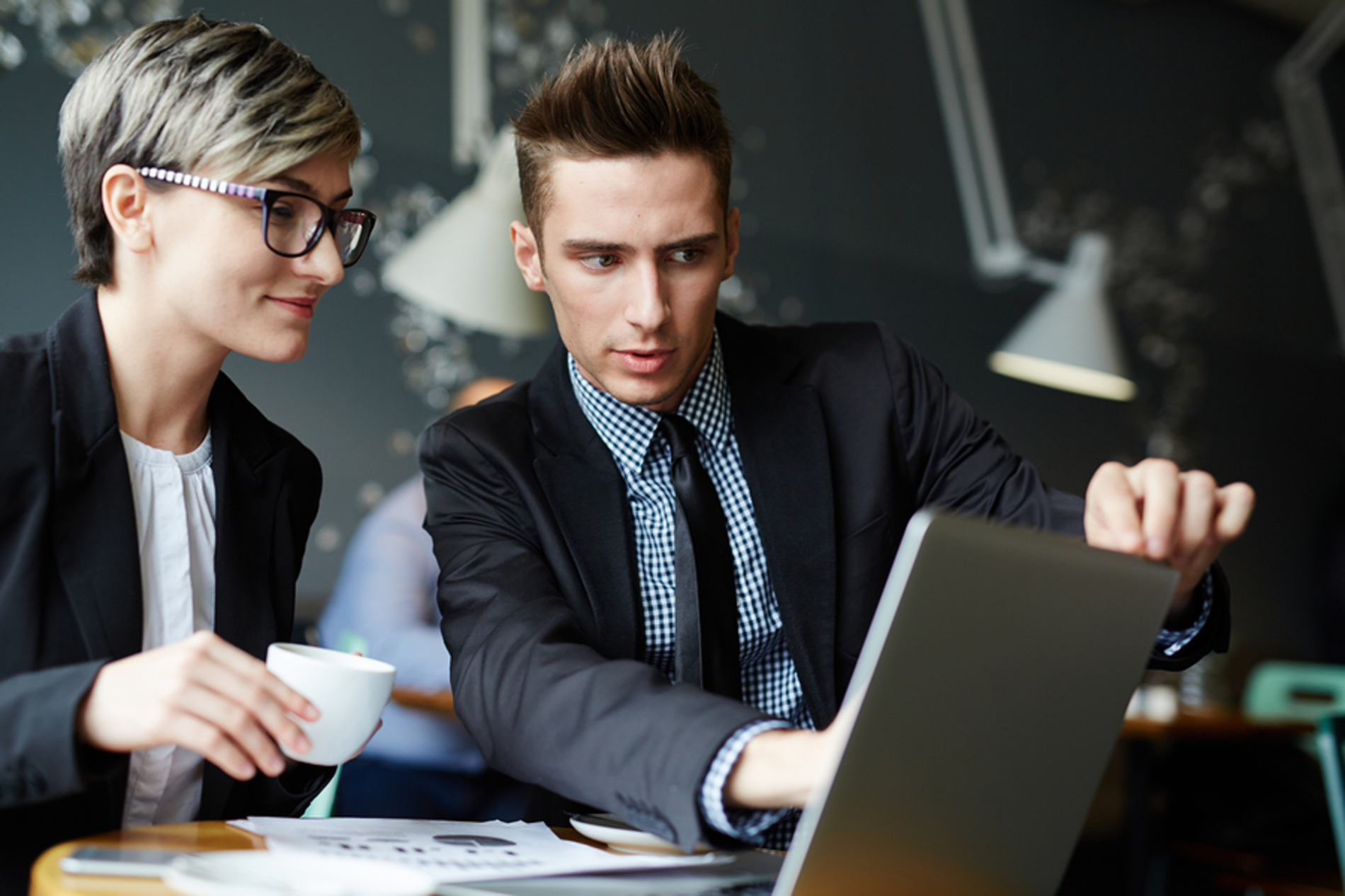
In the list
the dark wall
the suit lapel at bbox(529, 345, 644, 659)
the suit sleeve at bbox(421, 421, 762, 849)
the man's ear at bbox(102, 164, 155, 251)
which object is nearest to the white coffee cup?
the suit sleeve at bbox(421, 421, 762, 849)

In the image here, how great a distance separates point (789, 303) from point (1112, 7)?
2.31m

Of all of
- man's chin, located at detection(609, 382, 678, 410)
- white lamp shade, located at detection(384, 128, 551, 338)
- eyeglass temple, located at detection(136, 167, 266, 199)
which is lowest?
man's chin, located at detection(609, 382, 678, 410)

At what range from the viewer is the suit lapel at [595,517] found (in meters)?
1.21

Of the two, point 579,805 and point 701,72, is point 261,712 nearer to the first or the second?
point 579,805

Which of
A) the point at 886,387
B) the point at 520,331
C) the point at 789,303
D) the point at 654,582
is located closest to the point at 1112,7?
the point at 789,303

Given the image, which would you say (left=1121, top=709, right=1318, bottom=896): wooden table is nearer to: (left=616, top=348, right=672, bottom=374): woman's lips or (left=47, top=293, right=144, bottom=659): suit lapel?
(left=616, top=348, right=672, bottom=374): woman's lips

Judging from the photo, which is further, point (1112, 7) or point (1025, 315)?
point (1112, 7)

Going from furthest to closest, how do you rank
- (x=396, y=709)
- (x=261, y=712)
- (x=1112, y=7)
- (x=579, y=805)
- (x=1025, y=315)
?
(x=1112, y=7)
(x=1025, y=315)
(x=396, y=709)
(x=579, y=805)
(x=261, y=712)

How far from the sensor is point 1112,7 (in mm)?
4898

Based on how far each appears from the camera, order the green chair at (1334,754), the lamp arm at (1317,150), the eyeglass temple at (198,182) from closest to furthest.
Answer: the eyeglass temple at (198,182)
the green chair at (1334,754)
the lamp arm at (1317,150)

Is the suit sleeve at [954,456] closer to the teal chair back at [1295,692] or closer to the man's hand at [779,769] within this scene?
the man's hand at [779,769]

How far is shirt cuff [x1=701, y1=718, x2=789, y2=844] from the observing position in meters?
0.78

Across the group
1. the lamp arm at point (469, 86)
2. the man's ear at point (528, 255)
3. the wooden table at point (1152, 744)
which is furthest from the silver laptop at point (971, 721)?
the lamp arm at point (469, 86)

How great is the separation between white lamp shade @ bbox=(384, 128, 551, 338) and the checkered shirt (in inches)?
68.8
